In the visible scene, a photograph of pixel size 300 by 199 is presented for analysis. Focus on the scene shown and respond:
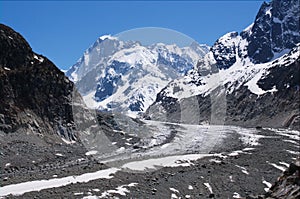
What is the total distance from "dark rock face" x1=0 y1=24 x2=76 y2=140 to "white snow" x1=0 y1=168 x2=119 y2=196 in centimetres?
2944

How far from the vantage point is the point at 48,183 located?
143 feet

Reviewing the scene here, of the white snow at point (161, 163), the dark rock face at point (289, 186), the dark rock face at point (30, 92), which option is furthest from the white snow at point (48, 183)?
the dark rock face at point (30, 92)

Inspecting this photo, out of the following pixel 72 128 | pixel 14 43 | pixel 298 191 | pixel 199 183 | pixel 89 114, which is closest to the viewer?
pixel 298 191

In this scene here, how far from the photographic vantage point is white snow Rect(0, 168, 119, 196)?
3953 centimetres

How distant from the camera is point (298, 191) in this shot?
2198 cm

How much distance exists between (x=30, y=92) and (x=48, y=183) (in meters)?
44.3

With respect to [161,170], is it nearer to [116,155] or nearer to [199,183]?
[199,183]

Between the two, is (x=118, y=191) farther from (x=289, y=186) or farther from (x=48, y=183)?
(x=289, y=186)

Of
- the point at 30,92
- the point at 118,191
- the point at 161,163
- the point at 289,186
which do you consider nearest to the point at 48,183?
the point at 118,191

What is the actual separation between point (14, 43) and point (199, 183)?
200 feet

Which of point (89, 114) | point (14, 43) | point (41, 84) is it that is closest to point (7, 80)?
point (41, 84)

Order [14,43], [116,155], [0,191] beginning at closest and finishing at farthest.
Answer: [0,191], [116,155], [14,43]

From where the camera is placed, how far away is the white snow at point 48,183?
130 feet

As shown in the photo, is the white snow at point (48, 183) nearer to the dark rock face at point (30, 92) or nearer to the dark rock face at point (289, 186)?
the dark rock face at point (289, 186)
